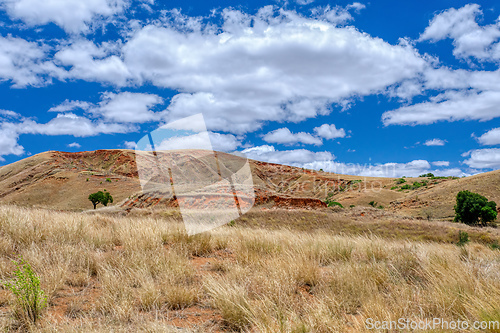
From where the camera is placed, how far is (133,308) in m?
3.78

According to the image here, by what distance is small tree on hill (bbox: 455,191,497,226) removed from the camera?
115 feet

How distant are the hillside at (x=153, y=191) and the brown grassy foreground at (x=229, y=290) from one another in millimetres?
12359

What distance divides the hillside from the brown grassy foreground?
1236 cm

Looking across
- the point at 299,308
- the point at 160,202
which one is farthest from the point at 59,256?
the point at 160,202

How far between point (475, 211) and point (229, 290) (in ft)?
136

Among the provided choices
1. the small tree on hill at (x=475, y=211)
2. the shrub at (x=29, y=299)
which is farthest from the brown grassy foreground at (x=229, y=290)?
the small tree on hill at (x=475, y=211)

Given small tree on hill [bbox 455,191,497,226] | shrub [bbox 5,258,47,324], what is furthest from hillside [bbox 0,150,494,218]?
shrub [bbox 5,258,47,324]

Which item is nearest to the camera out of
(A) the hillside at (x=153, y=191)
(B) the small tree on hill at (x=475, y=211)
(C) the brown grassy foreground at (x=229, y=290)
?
(C) the brown grassy foreground at (x=229, y=290)

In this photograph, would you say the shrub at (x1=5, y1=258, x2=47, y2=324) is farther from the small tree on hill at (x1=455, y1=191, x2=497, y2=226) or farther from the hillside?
the small tree on hill at (x1=455, y1=191, x2=497, y2=226)

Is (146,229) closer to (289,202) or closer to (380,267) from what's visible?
→ (380,267)

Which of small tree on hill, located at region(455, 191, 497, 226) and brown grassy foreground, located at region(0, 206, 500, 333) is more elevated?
brown grassy foreground, located at region(0, 206, 500, 333)

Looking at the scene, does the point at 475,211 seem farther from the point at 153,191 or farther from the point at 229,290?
the point at 229,290

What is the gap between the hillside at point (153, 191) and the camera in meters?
30.6

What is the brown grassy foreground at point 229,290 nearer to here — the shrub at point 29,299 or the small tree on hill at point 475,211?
the shrub at point 29,299
